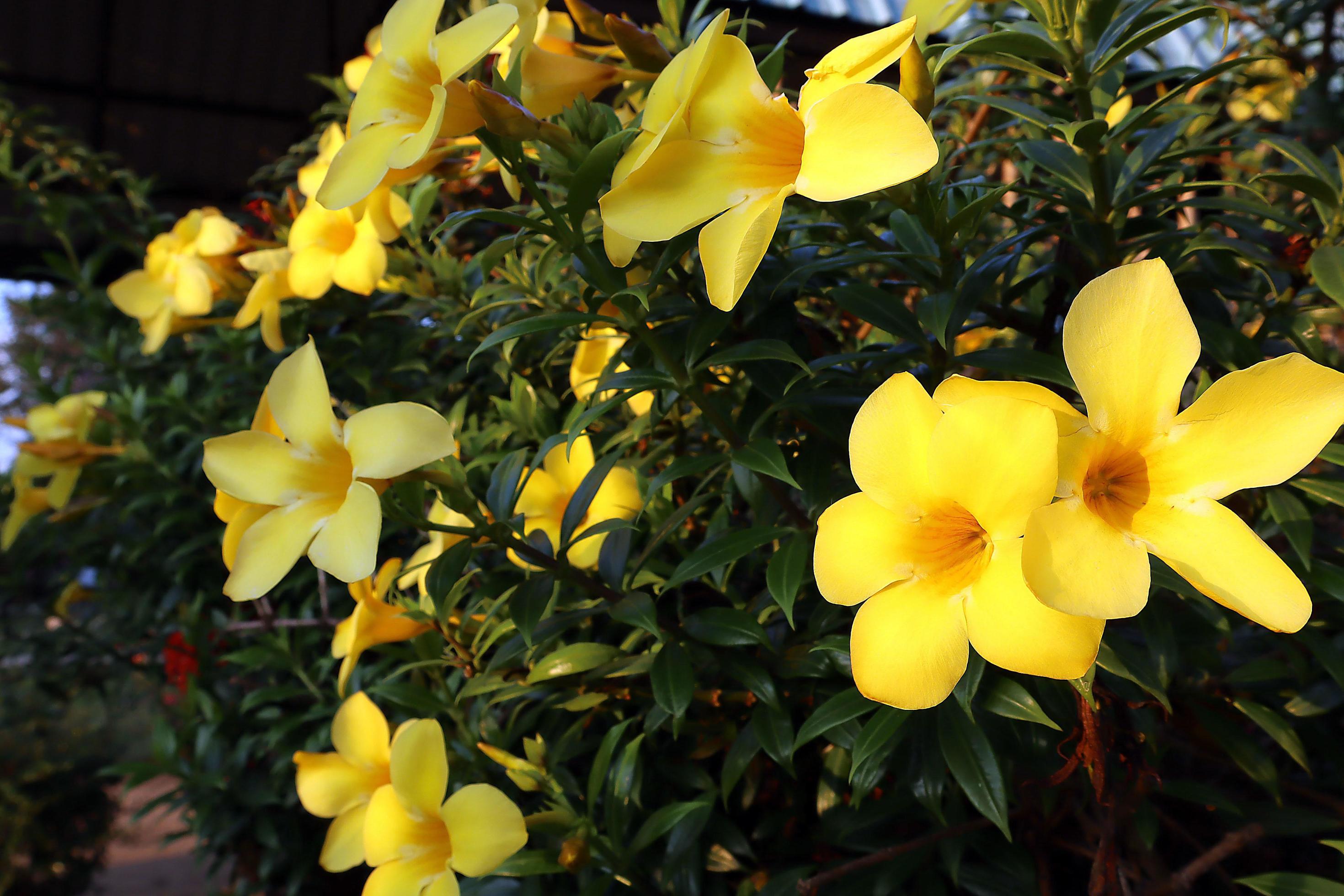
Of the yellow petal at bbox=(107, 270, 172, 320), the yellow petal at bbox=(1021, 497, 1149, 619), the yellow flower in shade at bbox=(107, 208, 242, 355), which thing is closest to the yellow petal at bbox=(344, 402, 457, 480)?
the yellow petal at bbox=(1021, 497, 1149, 619)

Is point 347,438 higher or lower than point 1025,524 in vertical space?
lower

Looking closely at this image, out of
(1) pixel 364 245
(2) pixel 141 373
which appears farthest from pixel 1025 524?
(2) pixel 141 373

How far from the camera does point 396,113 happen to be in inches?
26.8

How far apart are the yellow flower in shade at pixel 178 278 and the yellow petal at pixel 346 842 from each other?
988 millimetres

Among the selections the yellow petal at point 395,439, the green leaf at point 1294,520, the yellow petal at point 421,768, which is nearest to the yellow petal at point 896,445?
the yellow petal at point 395,439

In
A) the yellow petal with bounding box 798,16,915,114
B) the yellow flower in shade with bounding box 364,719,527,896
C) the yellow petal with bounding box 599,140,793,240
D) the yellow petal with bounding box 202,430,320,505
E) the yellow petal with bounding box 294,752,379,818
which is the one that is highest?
the yellow petal with bounding box 798,16,915,114

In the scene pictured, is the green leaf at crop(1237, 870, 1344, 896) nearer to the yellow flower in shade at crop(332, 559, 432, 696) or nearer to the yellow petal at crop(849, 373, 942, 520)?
→ the yellow petal at crop(849, 373, 942, 520)

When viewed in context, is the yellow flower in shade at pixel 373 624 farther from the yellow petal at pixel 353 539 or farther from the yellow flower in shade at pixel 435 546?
the yellow petal at pixel 353 539

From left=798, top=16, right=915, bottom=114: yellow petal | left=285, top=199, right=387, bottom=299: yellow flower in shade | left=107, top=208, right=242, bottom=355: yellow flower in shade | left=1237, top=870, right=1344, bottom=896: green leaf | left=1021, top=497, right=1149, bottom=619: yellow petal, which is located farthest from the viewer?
left=107, top=208, right=242, bottom=355: yellow flower in shade

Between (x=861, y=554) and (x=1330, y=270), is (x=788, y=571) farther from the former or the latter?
(x=1330, y=270)

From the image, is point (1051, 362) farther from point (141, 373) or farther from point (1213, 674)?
point (141, 373)

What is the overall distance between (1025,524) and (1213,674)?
2.22 ft

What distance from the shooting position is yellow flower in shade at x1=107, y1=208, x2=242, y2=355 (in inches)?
59.3

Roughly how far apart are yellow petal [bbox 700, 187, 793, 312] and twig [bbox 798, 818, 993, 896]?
0.53m
